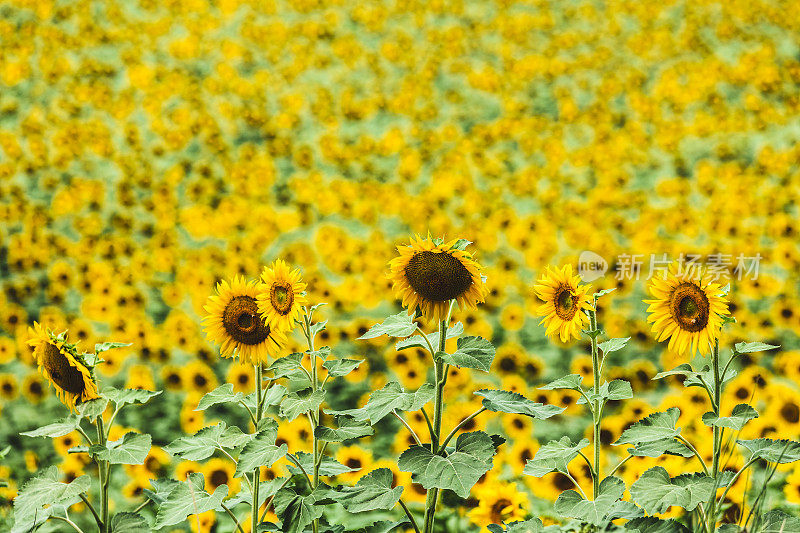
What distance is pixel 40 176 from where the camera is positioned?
13.7ft

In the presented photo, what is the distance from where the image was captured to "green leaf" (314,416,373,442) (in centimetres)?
160

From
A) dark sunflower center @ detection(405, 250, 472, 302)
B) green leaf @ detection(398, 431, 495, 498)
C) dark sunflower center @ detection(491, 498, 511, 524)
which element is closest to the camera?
green leaf @ detection(398, 431, 495, 498)

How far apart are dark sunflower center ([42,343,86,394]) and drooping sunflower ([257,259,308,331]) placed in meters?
0.43

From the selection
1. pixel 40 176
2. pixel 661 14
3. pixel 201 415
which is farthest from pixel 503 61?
pixel 201 415

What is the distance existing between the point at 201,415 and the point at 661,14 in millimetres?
4782

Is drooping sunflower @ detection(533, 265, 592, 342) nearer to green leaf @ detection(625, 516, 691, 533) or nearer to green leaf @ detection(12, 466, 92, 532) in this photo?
green leaf @ detection(625, 516, 691, 533)

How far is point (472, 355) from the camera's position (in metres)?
1.58

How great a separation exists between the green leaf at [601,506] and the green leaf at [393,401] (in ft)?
1.27

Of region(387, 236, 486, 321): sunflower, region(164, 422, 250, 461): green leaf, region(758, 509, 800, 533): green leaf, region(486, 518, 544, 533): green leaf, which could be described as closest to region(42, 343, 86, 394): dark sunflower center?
region(164, 422, 250, 461): green leaf

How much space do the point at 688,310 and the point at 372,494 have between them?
0.81 metres

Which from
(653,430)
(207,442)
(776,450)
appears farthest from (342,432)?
(776,450)

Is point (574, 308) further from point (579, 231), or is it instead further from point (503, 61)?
point (503, 61)

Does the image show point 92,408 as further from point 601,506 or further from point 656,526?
point 656,526

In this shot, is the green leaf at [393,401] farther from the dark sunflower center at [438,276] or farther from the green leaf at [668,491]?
Answer: the green leaf at [668,491]
